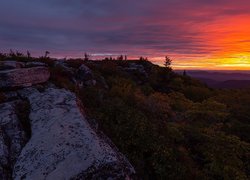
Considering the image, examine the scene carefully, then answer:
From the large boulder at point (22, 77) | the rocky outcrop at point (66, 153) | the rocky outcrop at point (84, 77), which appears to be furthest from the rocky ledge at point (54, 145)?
the rocky outcrop at point (84, 77)

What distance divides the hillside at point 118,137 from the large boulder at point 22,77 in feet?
0.12

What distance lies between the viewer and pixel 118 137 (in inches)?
318

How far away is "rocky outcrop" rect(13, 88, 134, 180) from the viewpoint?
4996 mm

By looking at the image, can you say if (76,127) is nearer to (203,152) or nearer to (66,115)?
(66,115)

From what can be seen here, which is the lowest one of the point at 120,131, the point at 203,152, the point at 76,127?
the point at 203,152

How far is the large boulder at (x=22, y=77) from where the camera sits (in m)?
9.55

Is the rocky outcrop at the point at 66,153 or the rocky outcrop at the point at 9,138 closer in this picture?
the rocky outcrop at the point at 66,153

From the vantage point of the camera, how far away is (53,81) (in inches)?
449

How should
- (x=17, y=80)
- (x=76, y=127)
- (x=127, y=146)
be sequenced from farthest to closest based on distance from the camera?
(x=17, y=80) → (x=127, y=146) → (x=76, y=127)

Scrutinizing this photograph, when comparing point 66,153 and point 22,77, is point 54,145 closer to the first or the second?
point 66,153

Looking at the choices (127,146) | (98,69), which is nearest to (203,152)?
(127,146)

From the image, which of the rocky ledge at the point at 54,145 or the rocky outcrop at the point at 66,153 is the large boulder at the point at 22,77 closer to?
the rocky ledge at the point at 54,145

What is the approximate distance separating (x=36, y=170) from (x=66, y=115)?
2.01 m

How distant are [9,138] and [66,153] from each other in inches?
78.6
